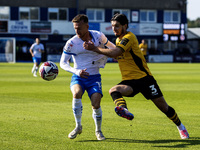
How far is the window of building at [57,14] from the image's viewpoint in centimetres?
5988

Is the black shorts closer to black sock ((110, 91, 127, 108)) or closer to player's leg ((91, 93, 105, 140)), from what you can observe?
black sock ((110, 91, 127, 108))

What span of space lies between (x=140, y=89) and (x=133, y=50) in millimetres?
671

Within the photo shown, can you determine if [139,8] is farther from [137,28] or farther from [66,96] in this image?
[66,96]

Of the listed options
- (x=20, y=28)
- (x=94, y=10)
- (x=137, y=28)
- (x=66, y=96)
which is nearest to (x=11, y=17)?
(x=20, y=28)

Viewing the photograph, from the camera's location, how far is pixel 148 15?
63469 mm

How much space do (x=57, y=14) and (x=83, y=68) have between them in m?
53.4

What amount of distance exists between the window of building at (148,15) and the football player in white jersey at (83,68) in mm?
56289

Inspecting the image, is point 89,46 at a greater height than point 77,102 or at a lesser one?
greater

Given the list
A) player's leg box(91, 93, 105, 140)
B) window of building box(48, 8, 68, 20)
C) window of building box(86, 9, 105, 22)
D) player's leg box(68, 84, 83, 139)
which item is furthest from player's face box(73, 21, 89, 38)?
window of building box(86, 9, 105, 22)

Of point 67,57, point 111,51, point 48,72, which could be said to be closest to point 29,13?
point 48,72

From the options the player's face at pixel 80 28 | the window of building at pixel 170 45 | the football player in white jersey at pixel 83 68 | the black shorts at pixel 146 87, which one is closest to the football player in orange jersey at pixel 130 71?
the black shorts at pixel 146 87

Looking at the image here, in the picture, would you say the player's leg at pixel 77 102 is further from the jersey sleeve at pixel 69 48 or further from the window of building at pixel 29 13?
the window of building at pixel 29 13

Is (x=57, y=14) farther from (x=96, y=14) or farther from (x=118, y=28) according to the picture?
(x=118, y=28)

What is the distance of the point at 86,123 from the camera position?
909 cm
